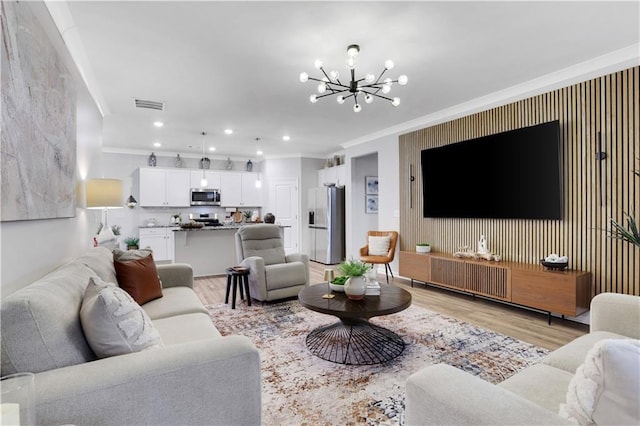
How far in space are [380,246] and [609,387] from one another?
4.78m

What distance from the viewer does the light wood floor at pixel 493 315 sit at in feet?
10.2

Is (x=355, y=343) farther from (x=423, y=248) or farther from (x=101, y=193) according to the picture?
(x=101, y=193)

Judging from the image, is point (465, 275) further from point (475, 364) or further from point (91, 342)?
point (91, 342)

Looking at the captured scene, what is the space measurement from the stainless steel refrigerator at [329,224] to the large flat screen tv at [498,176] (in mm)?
2582

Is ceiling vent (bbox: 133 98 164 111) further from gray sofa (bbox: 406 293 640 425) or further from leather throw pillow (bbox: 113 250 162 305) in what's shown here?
gray sofa (bbox: 406 293 640 425)

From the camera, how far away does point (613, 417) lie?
851 millimetres

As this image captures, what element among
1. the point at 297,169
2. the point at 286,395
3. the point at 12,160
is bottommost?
the point at 286,395

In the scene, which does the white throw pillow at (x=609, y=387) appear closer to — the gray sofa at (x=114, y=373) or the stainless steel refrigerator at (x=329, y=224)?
the gray sofa at (x=114, y=373)

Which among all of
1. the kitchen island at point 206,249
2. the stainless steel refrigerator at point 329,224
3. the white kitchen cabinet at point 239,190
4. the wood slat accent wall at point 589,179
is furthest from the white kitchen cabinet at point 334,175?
the wood slat accent wall at point 589,179

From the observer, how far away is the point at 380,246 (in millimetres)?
5633

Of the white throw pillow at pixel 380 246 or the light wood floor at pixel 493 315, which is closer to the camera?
the light wood floor at pixel 493 315

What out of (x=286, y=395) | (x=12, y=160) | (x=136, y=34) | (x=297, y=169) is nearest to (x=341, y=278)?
(x=286, y=395)

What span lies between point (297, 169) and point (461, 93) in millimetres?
4742

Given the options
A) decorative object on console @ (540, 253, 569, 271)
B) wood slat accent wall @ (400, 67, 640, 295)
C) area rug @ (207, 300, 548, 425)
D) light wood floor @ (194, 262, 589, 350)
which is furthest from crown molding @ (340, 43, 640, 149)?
area rug @ (207, 300, 548, 425)
